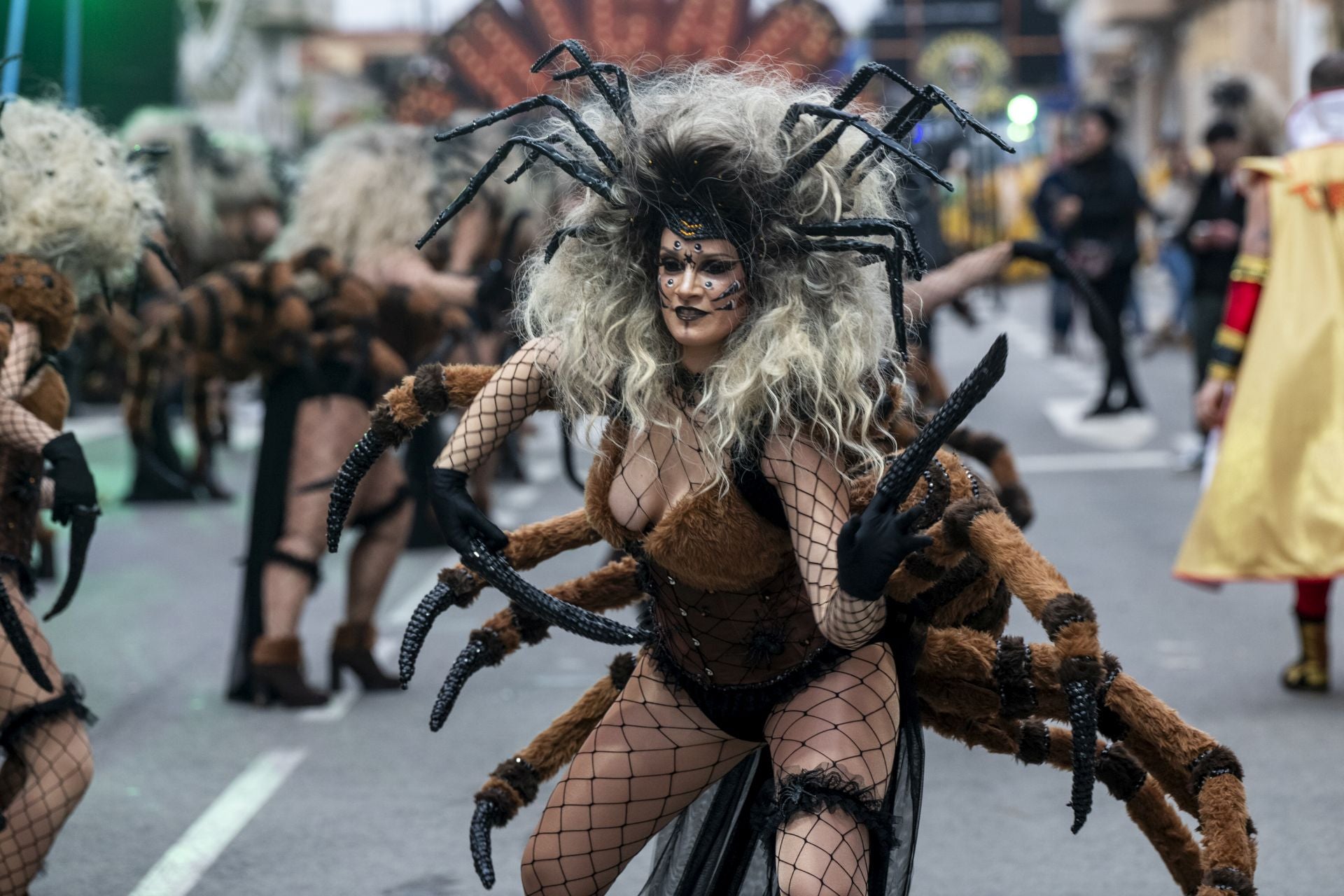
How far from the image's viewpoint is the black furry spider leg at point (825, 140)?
120 inches

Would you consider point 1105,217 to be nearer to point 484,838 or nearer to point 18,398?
point 18,398

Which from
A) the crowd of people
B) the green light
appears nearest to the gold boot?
the crowd of people

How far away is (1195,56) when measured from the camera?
41000 mm

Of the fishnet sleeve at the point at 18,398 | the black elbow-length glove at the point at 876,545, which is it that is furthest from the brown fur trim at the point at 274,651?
the black elbow-length glove at the point at 876,545

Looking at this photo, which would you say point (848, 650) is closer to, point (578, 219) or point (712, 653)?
point (712, 653)

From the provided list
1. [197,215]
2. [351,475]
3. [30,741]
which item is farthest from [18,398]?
[197,215]

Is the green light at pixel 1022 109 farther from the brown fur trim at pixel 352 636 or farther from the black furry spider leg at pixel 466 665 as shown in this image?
the black furry spider leg at pixel 466 665

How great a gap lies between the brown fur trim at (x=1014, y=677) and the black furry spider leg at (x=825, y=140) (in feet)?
2.87

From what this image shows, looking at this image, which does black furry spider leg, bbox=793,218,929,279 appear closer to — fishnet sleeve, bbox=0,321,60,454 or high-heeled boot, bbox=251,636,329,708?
fishnet sleeve, bbox=0,321,60,454

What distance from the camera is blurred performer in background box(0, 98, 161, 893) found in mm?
3904

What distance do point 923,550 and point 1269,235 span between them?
3539 millimetres

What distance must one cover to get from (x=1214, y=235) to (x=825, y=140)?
311 inches

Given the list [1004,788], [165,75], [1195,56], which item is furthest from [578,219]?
[1195,56]

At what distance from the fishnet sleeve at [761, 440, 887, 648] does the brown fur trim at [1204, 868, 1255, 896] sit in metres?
0.74
